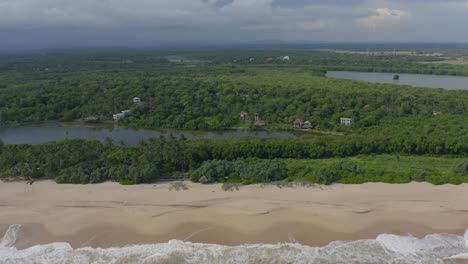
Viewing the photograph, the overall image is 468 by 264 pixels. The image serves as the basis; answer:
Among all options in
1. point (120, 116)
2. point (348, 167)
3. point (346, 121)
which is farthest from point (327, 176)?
point (120, 116)

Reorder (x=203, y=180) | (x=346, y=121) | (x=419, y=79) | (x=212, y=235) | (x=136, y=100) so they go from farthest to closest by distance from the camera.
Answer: (x=419, y=79) < (x=136, y=100) < (x=346, y=121) < (x=203, y=180) < (x=212, y=235)

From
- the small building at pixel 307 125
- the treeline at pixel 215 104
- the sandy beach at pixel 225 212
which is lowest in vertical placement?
the sandy beach at pixel 225 212

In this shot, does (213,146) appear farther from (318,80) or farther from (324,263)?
(318,80)

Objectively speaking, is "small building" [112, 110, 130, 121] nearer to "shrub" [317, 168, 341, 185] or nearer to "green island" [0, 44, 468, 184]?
"green island" [0, 44, 468, 184]

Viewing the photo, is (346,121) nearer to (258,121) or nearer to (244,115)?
(258,121)

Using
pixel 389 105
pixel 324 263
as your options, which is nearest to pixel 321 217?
pixel 324 263

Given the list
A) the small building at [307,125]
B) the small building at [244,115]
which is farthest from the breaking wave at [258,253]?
the small building at [244,115]

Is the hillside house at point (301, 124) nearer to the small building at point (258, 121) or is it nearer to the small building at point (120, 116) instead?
the small building at point (258, 121)
